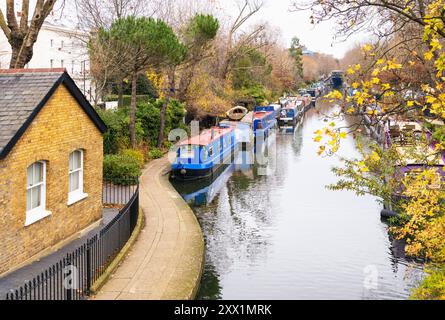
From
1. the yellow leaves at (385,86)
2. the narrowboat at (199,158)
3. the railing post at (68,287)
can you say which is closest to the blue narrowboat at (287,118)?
the narrowboat at (199,158)

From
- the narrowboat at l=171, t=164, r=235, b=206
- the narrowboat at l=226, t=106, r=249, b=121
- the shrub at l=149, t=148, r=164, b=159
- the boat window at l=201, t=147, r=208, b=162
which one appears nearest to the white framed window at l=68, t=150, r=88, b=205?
the narrowboat at l=171, t=164, r=235, b=206

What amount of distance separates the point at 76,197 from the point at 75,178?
59cm

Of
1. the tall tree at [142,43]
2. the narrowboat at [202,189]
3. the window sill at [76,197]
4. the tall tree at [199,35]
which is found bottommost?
the narrowboat at [202,189]

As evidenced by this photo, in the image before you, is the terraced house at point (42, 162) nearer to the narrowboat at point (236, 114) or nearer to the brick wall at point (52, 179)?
the brick wall at point (52, 179)

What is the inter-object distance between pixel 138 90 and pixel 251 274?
121ft

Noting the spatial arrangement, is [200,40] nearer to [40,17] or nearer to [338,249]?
[40,17]

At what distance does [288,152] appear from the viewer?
39.4m

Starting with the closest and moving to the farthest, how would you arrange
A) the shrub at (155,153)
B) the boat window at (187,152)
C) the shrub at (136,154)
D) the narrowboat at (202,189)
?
the narrowboat at (202,189)
the shrub at (136,154)
the boat window at (187,152)
the shrub at (155,153)

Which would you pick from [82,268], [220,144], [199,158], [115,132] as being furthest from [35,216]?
[220,144]

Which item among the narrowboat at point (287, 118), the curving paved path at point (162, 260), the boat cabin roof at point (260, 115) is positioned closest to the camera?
the curving paved path at point (162, 260)

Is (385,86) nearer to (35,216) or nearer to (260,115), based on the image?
(35,216)

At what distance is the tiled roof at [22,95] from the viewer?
1152cm

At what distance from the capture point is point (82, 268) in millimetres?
11320
